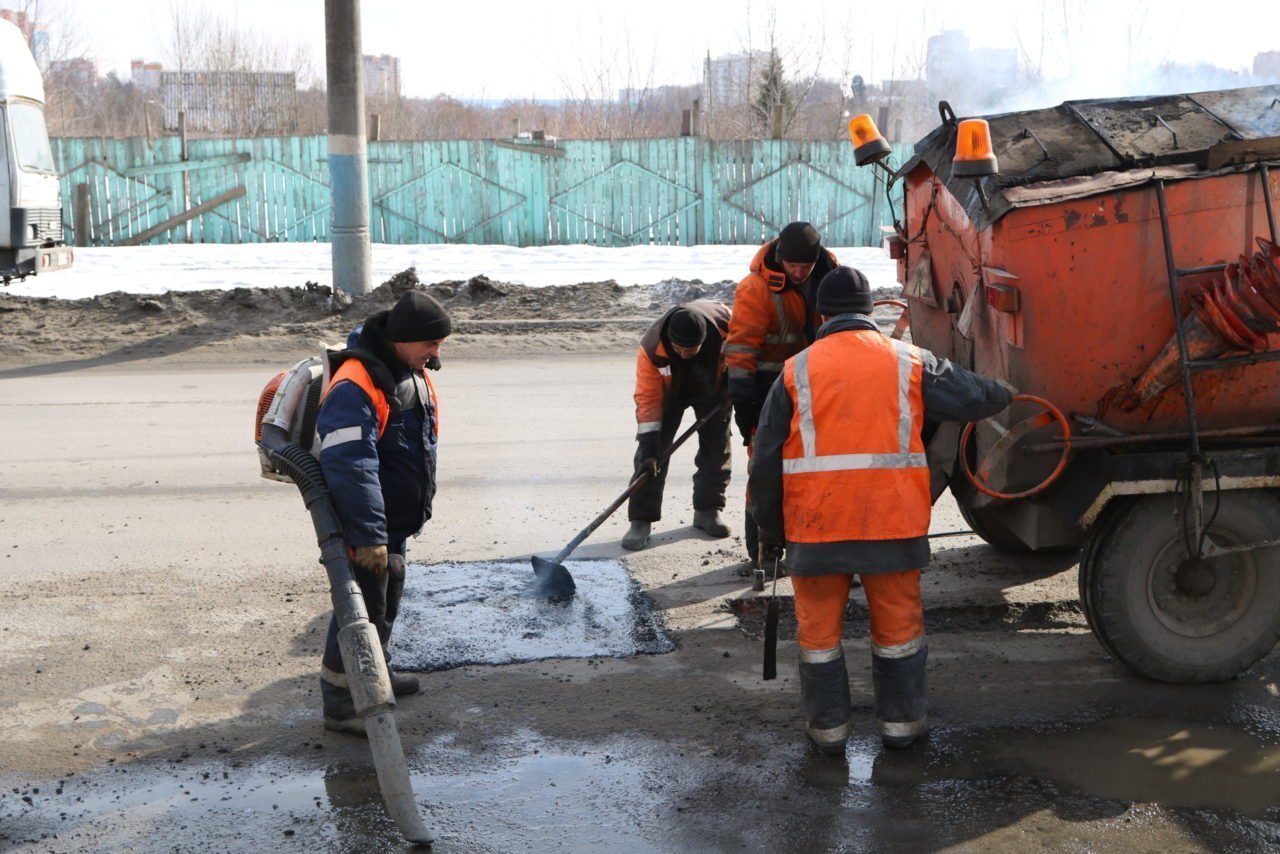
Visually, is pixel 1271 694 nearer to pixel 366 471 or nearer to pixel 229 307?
pixel 366 471

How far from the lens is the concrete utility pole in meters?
12.7

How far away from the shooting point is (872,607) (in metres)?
4.03

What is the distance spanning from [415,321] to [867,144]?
2288 millimetres

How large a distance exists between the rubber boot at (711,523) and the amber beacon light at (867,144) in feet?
6.55

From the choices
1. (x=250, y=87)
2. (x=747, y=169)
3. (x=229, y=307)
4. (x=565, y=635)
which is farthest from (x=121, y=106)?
(x=565, y=635)

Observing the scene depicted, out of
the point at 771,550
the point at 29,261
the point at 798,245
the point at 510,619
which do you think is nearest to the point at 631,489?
the point at 510,619

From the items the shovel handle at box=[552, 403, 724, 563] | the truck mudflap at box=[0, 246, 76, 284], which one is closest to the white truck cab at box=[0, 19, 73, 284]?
the truck mudflap at box=[0, 246, 76, 284]

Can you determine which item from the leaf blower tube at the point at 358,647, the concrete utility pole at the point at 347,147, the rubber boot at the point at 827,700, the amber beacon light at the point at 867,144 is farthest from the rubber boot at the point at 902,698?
the concrete utility pole at the point at 347,147

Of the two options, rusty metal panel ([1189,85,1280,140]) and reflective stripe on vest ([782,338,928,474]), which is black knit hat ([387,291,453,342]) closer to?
reflective stripe on vest ([782,338,928,474])

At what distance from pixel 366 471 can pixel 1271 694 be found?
315 centimetres

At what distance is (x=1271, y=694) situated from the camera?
4402 millimetres

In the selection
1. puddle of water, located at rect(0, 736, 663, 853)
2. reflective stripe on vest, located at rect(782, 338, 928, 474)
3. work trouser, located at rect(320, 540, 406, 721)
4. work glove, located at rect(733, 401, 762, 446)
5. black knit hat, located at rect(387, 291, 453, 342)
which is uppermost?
black knit hat, located at rect(387, 291, 453, 342)

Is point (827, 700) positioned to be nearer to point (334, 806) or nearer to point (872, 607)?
point (872, 607)

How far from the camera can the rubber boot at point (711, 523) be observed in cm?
647
